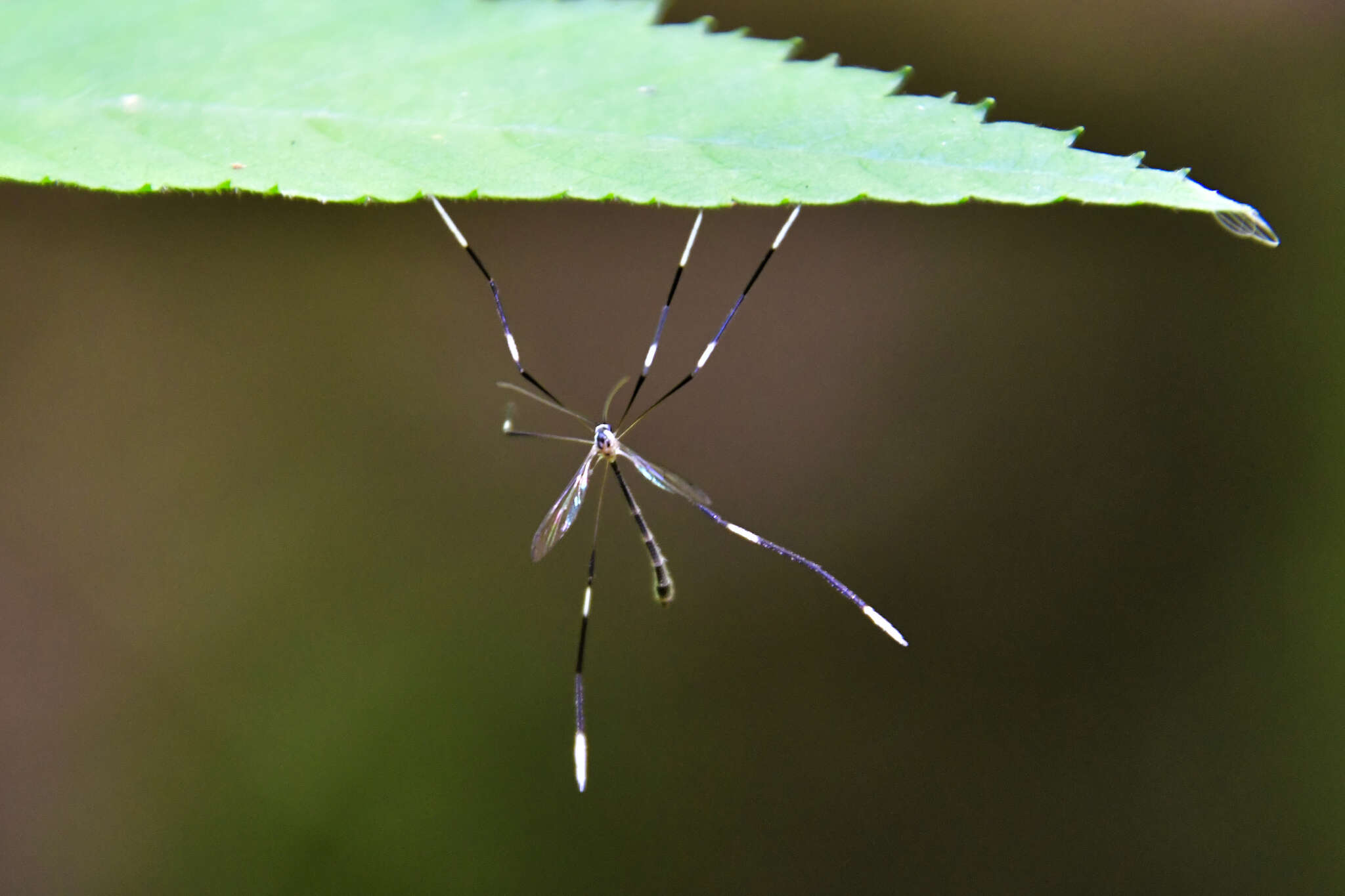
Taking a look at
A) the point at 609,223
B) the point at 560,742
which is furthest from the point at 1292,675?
the point at 609,223

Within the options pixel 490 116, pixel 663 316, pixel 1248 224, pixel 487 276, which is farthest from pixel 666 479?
pixel 1248 224

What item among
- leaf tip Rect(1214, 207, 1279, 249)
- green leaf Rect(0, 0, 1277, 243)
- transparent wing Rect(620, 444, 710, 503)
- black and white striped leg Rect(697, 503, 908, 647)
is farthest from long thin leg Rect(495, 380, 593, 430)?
leaf tip Rect(1214, 207, 1279, 249)

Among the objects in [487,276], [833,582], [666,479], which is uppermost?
[487,276]

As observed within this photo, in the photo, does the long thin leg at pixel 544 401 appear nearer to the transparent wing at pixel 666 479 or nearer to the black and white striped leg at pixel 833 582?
the transparent wing at pixel 666 479

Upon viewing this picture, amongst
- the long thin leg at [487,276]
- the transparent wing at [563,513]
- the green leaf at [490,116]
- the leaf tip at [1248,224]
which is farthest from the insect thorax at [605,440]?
the leaf tip at [1248,224]

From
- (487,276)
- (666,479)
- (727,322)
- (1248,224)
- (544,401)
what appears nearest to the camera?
(1248,224)

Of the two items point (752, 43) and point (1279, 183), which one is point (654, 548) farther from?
point (1279, 183)

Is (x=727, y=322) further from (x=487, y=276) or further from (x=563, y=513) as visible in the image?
(x=563, y=513)
